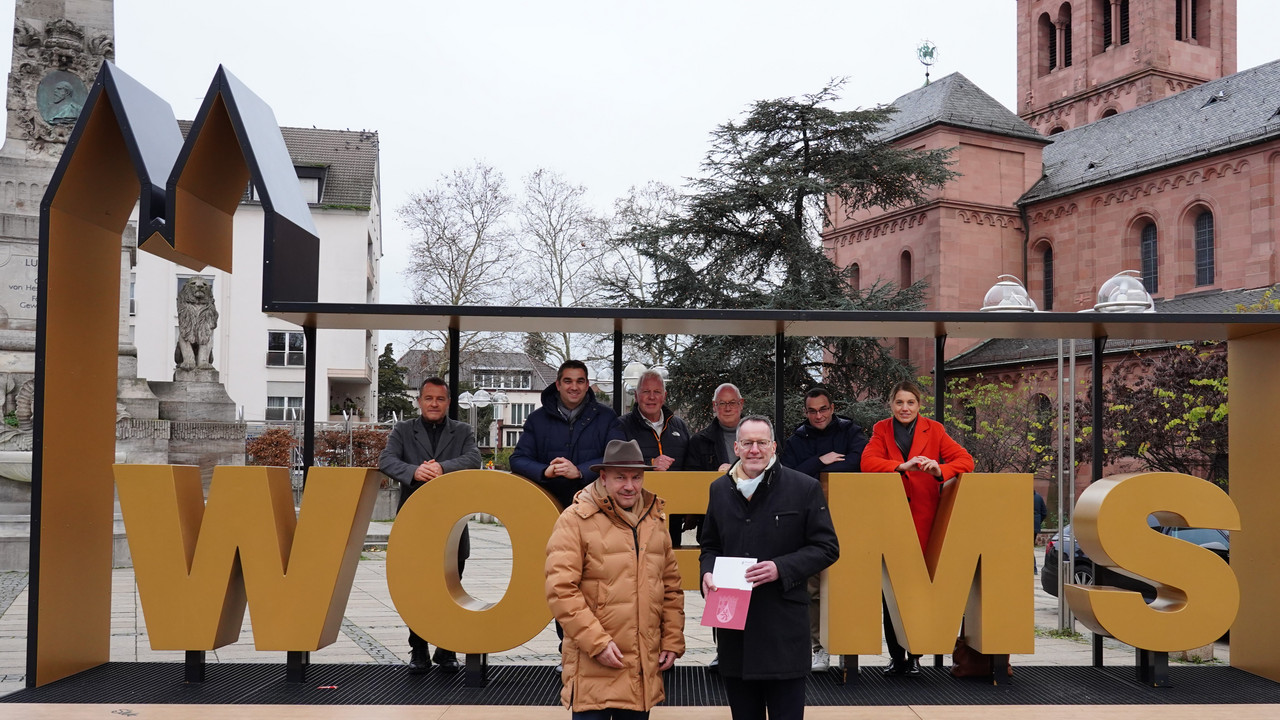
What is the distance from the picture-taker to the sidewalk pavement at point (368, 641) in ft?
31.6

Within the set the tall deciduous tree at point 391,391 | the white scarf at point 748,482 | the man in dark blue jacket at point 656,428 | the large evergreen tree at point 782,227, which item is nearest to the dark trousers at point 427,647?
the man in dark blue jacket at point 656,428

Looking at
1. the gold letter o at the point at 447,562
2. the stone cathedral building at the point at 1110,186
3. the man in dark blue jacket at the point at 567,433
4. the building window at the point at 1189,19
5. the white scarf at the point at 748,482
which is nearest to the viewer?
the white scarf at the point at 748,482

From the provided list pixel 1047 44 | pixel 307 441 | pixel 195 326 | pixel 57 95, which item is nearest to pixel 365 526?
pixel 307 441

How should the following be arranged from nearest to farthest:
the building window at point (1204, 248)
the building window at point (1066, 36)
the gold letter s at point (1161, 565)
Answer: the gold letter s at point (1161, 565), the building window at point (1204, 248), the building window at point (1066, 36)

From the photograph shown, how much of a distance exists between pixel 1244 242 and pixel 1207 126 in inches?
229

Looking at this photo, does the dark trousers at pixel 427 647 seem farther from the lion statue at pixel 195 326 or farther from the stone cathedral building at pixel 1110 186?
the stone cathedral building at pixel 1110 186

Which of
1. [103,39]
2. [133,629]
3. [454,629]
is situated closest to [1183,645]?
[454,629]

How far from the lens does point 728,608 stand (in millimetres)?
5211

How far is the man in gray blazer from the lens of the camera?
25.3 ft

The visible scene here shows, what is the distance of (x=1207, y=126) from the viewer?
44375mm

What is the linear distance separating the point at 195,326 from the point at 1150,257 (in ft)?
129

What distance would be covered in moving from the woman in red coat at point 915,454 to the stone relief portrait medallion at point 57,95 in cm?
1519

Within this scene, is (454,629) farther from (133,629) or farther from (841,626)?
(133,629)

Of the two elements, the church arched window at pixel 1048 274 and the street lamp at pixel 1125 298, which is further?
the church arched window at pixel 1048 274
